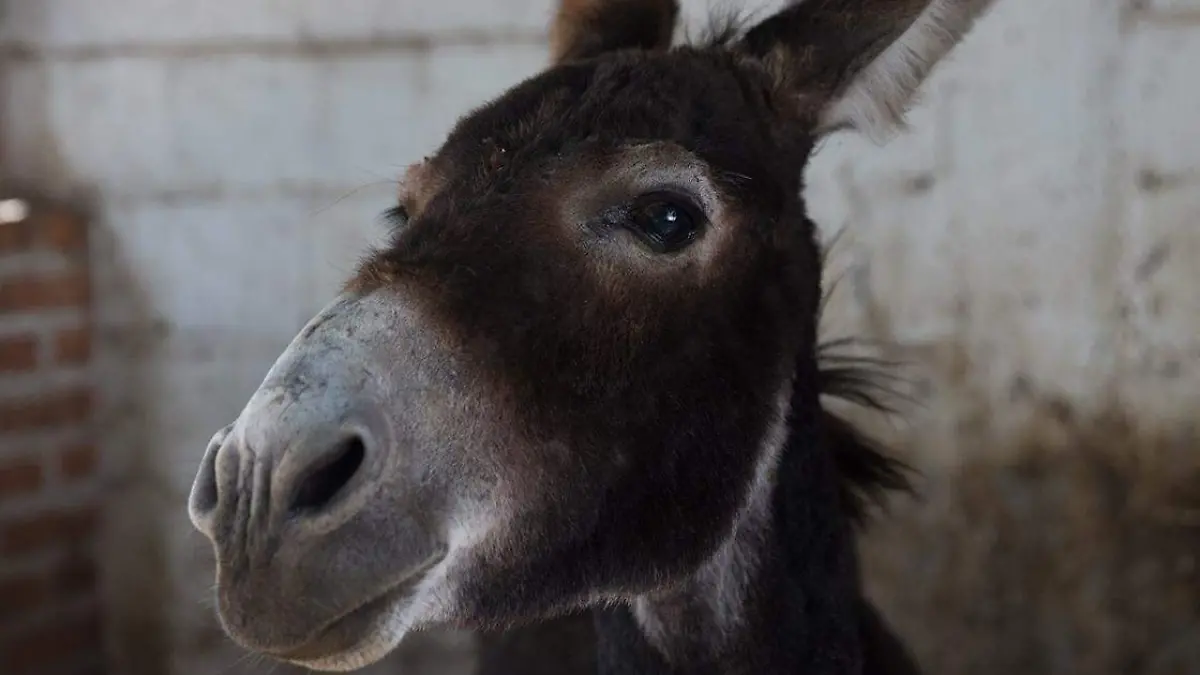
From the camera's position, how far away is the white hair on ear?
125 centimetres

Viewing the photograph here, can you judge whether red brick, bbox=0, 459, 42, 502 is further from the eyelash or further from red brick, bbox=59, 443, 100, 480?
the eyelash

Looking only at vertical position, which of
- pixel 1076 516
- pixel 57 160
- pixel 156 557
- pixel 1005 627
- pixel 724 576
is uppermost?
pixel 724 576

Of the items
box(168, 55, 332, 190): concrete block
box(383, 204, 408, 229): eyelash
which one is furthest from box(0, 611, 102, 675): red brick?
box(383, 204, 408, 229): eyelash

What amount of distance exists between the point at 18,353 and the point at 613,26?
1839mm

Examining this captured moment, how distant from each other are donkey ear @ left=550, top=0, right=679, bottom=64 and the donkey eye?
20.0 inches

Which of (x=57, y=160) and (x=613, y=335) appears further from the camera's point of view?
(x=57, y=160)

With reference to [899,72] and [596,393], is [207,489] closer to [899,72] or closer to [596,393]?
[596,393]

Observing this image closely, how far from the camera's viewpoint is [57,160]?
2.58 meters

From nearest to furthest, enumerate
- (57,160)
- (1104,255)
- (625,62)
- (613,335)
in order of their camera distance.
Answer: (613,335) → (625,62) → (1104,255) → (57,160)

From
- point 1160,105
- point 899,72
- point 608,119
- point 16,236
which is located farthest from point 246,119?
point 1160,105

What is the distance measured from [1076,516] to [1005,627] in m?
0.33

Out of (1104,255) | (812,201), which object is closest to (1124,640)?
(1104,255)

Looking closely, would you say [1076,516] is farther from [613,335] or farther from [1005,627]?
[613,335]

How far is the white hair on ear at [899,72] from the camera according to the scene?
1251mm
